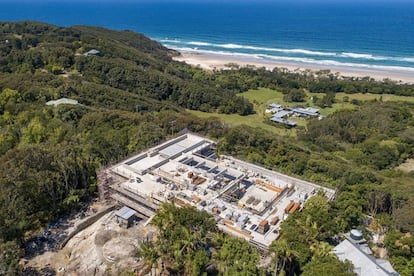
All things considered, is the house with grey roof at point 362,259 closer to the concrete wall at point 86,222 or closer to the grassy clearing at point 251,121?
the concrete wall at point 86,222

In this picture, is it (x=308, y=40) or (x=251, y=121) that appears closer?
(x=251, y=121)

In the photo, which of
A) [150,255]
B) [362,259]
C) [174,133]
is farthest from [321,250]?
[174,133]

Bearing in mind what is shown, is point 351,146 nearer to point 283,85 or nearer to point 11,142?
point 283,85

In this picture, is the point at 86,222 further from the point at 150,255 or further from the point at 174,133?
the point at 174,133

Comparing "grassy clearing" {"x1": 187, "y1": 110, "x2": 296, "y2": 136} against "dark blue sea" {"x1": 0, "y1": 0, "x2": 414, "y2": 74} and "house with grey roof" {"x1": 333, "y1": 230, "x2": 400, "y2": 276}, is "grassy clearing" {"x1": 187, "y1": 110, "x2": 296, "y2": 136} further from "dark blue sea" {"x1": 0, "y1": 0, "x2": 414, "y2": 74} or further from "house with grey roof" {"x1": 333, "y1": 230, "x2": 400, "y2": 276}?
"dark blue sea" {"x1": 0, "y1": 0, "x2": 414, "y2": 74}

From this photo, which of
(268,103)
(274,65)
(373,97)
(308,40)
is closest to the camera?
(268,103)

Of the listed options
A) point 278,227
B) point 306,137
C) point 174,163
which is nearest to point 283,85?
point 306,137

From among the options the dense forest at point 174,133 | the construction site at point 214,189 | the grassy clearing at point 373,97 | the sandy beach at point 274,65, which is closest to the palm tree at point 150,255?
the dense forest at point 174,133
